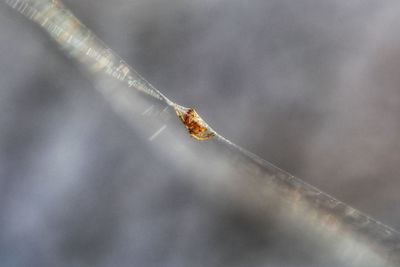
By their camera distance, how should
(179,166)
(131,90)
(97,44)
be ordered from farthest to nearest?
1. (179,166)
2. (131,90)
3. (97,44)

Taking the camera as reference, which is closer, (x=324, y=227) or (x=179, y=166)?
(x=324, y=227)

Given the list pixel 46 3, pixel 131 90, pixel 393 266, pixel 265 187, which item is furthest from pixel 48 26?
pixel 393 266

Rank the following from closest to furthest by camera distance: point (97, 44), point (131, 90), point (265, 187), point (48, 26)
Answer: point (48, 26) < point (97, 44) < point (265, 187) < point (131, 90)

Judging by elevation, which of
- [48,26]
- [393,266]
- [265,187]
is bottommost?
[393,266]

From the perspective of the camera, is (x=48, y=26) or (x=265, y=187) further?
(x=265, y=187)

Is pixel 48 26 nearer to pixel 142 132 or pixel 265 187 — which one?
pixel 142 132

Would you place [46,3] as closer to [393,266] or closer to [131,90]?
[131,90]

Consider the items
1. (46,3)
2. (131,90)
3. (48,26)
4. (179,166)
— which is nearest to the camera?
(46,3)

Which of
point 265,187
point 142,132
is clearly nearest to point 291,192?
point 265,187

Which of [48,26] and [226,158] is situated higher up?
[226,158]
